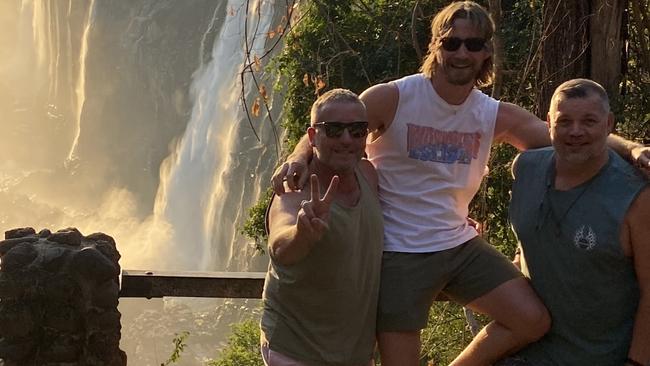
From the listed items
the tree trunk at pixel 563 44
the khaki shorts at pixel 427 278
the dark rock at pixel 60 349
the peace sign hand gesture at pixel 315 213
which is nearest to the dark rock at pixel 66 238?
the dark rock at pixel 60 349

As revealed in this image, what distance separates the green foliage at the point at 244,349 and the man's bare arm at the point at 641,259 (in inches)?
379

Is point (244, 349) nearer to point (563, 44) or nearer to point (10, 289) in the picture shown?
point (563, 44)

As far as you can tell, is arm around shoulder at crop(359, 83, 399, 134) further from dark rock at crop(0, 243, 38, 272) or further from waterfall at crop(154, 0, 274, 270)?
waterfall at crop(154, 0, 274, 270)

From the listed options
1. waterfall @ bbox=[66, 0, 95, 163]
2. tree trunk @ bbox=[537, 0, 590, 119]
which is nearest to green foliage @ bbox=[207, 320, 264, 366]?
tree trunk @ bbox=[537, 0, 590, 119]

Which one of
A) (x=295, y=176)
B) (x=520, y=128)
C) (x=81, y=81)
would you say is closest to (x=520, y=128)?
(x=520, y=128)

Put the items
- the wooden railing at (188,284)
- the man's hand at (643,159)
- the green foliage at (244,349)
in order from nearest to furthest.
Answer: the man's hand at (643,159)
the wooden railing at (188,284)
the green foliage at (244,349)

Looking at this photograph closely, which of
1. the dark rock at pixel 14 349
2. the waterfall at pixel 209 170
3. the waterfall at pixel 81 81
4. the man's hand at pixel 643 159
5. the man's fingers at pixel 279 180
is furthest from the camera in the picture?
the waterfall at pixel 81 81

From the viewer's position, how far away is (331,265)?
227 cm

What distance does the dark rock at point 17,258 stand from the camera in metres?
2.39

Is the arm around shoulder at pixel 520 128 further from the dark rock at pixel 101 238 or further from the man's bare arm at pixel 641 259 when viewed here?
the dark rock at pixel 101 238

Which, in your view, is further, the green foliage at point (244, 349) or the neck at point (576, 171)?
the green foliage at point (244, 349)

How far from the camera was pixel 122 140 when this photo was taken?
39500 millimetres

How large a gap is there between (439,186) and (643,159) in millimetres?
535

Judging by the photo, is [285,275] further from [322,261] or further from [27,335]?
[27,335]
